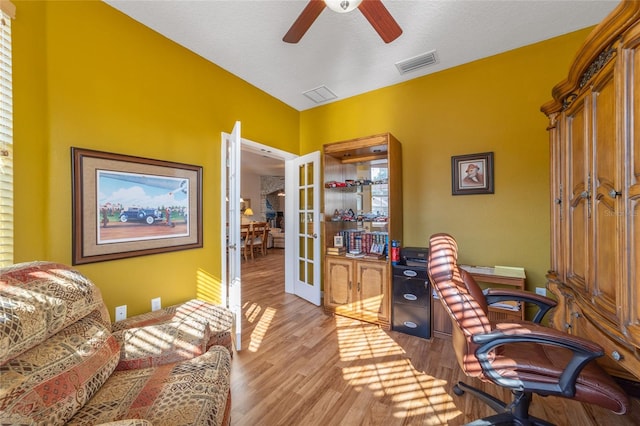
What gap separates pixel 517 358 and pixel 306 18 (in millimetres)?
2387

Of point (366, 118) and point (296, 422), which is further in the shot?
point (366, 118)

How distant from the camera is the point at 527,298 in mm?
1709

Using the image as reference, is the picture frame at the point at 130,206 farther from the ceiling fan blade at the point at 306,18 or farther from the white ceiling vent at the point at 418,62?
the white ceiling vent at the point at 418,62

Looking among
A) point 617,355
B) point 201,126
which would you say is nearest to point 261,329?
point 201,126

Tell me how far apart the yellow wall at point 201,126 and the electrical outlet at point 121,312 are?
43 mm

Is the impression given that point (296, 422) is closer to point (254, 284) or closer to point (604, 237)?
point (604, 237)

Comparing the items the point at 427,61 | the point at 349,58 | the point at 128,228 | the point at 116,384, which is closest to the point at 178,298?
the point at 128,228

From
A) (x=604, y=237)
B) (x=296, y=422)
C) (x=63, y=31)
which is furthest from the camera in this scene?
(x=63, y=31)

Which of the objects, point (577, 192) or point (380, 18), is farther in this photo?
point (380, 18)

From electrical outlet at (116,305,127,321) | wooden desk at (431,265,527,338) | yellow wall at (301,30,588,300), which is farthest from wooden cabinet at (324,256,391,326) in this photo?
electrical outlet at (116,305,127,321)

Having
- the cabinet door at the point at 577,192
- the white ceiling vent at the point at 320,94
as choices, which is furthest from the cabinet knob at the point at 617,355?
the white ceiling vent at the point at 320,94

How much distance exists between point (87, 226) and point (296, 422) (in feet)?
6.58

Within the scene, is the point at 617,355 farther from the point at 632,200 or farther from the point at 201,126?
the point at 201,126

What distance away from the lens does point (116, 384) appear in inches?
48.1
